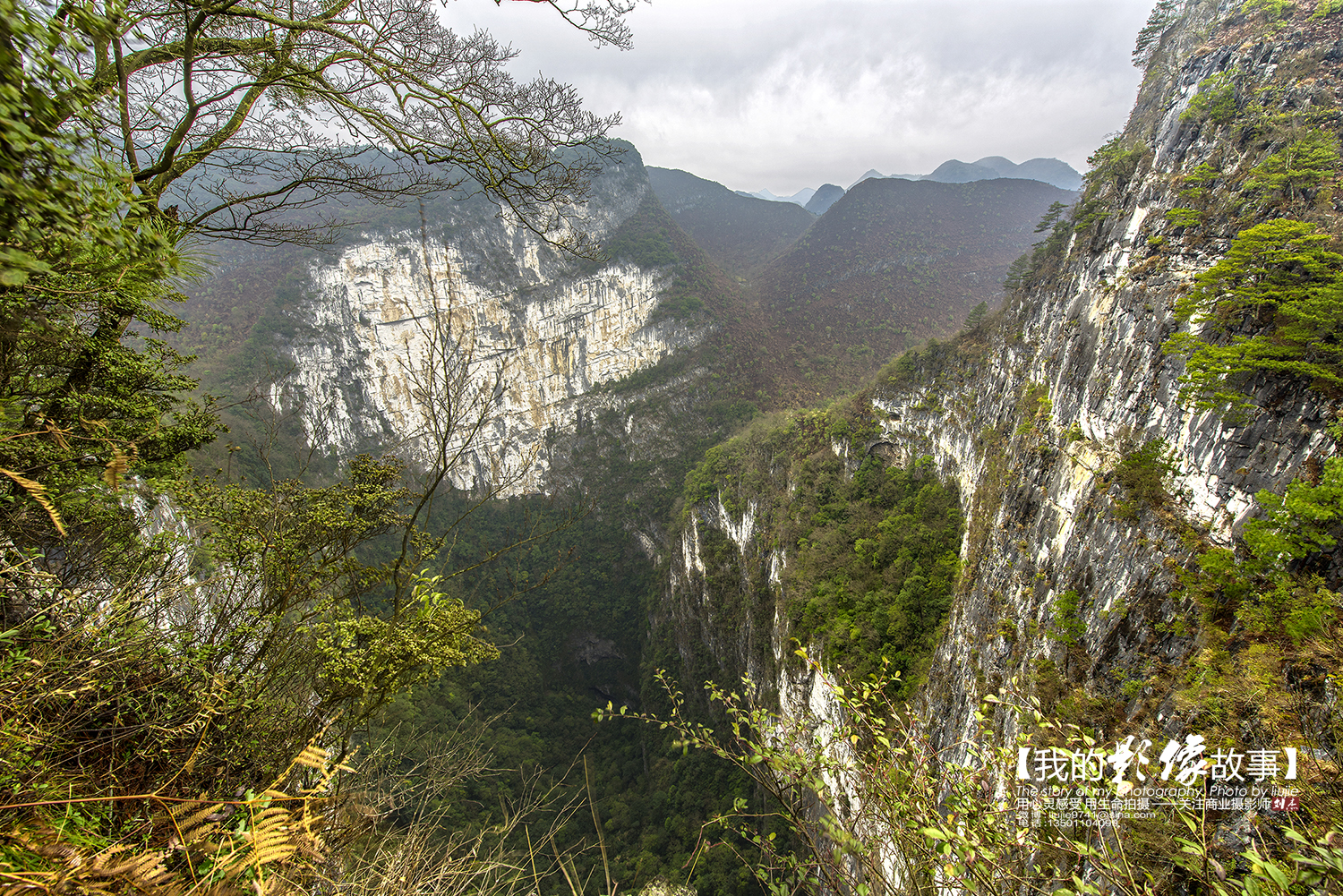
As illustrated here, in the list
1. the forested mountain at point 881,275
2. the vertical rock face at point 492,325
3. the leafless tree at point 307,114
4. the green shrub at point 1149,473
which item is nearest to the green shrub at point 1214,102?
the green shrub at point 1149,473

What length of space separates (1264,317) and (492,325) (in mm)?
61700

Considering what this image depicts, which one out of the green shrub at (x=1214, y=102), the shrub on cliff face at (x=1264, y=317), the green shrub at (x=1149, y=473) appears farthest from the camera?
the green shrub at (x=1214, y=102)

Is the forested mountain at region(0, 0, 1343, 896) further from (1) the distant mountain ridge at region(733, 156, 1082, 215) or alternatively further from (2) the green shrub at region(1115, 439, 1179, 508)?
(1) the distant mountain ridge at region(733, 156, 1082, 215)

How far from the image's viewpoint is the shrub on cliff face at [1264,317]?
230 inches

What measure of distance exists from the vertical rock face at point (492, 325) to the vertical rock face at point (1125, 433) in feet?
155

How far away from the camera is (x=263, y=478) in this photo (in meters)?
30.4

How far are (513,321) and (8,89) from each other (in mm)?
62125

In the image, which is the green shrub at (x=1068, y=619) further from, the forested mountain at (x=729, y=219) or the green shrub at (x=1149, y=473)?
the forested mountain at (x=729, y=219)

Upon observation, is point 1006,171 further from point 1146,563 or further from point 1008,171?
point 1146,563

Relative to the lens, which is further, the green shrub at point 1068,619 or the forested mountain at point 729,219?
the forested mountain at point 729,219

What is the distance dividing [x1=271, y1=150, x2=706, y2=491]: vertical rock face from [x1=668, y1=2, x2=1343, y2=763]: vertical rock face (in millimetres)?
47221

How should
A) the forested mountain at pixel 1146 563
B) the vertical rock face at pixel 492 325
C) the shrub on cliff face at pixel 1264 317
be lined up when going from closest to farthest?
the forested mountain at pixel 1146 563 → the shrub on cliff face at pixel 1264 317 → the vertical rock face at pixel 492 325

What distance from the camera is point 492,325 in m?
58.6

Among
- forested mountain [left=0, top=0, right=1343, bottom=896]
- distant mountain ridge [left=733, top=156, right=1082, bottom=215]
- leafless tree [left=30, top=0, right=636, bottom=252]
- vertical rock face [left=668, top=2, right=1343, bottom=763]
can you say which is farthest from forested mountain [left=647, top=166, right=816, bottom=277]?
leafless tree [left=30, top=0, right=636, bottom=252]
